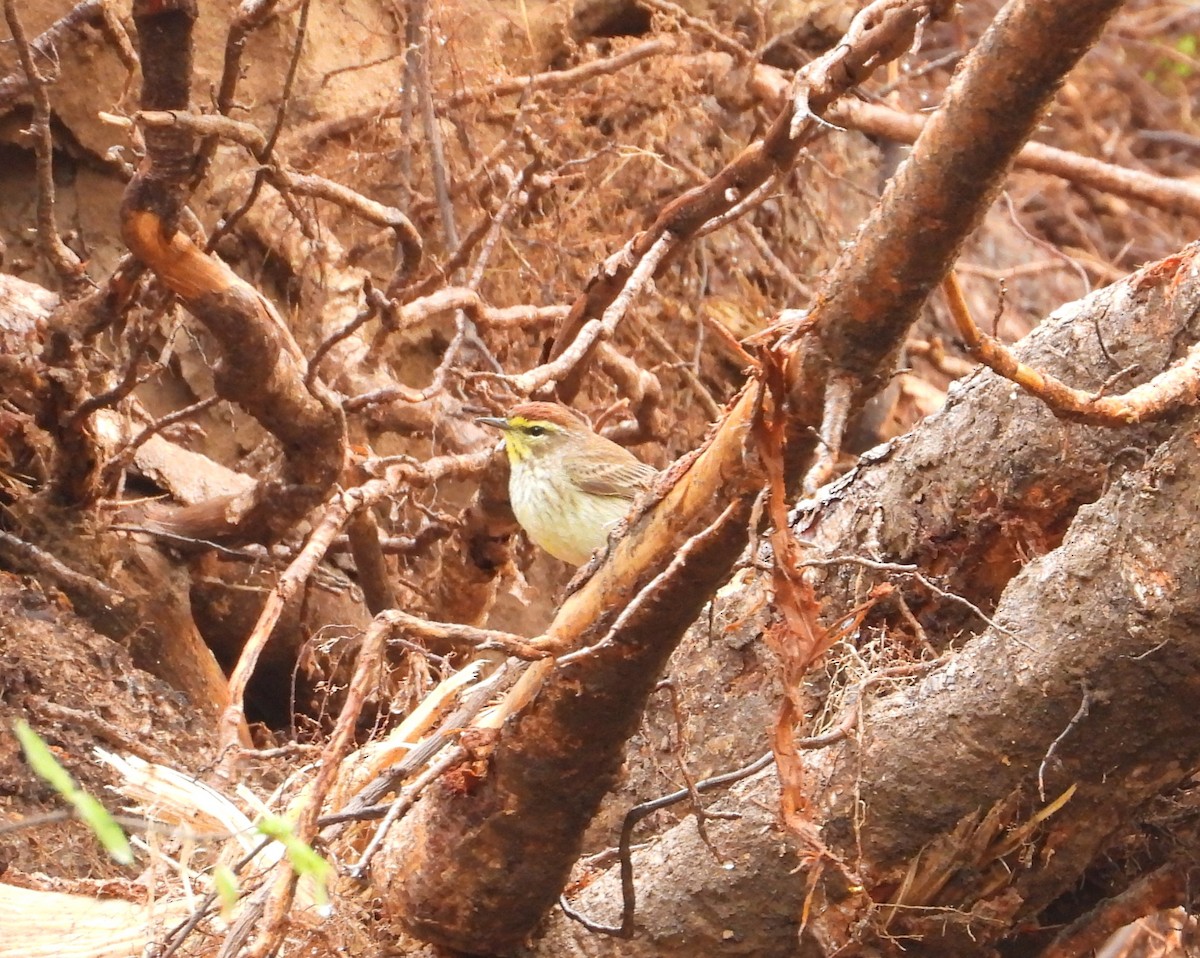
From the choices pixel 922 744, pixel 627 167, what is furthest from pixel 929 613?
pixel 627 167

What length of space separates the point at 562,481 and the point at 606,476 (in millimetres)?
201

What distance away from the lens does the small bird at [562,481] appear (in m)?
3.90

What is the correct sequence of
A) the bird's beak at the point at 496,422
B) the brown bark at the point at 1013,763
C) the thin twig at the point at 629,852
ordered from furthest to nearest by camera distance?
the bird's beak at the point at 496,422
the thin twig at the point at 629,852
the brown bark at the point at 1013,763

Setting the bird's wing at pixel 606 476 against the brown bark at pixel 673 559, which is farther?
the bird's wing at pixel 606 476

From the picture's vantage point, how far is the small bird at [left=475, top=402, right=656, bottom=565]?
3.90 meters

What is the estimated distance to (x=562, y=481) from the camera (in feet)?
12.8

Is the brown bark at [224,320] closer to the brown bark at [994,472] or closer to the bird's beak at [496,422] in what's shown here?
the bird's beak at [496,422]

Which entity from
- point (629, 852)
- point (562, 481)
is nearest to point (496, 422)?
point (562, 481)

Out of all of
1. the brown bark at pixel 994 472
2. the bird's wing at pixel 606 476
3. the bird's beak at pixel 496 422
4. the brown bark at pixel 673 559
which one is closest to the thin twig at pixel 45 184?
the bird's beak at pixel 496 422

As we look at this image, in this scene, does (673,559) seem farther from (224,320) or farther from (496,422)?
(496,422)

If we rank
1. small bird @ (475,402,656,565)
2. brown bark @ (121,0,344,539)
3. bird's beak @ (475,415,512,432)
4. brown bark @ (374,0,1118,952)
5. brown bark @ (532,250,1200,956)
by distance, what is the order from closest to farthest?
brown bark @ (374,0,1118,952) < brown bark @ (532,250,1200,956) < brown bark @ (121,0,344,539) < small bird @ (475,402,656,565) < bird's beak @ (475,415,512,432)

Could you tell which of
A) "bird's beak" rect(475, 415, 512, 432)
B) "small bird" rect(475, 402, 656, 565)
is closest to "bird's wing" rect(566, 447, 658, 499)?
"small bird" rect(475, 402, 656, 565)

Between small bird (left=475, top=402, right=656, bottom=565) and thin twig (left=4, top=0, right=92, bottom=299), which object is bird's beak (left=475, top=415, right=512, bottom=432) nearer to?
small bird (left=475, top=402, right=656, bottom=565)

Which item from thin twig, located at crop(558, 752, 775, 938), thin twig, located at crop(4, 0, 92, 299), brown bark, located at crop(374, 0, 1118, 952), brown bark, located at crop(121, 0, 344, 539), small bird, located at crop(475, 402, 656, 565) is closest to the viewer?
brown bark, located at crop(374, 0, 1118, 952)
